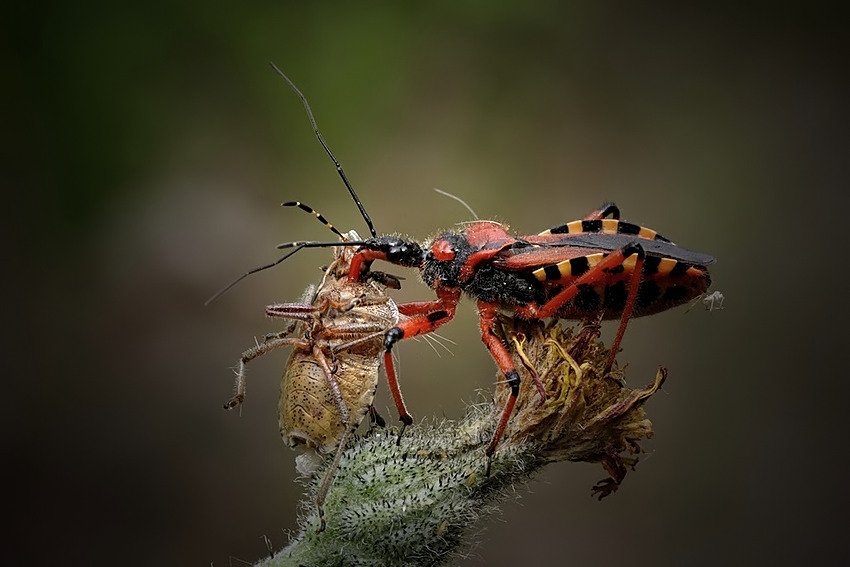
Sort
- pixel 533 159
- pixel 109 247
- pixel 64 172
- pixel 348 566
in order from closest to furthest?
pixel 348 566 < pixel 64 172 < pixel 109 247 < pixel 533 159

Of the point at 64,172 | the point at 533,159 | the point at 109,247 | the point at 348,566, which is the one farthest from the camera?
the point at 533,159

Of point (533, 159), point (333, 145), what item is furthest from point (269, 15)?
point (533, 159)

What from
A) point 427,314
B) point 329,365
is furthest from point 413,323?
point 329,365

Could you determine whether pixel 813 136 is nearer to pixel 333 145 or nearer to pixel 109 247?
pixel 333 145

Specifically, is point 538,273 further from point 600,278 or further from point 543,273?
point 600,278

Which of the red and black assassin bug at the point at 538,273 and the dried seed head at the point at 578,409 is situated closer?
the dried seed head at the point at 578,409

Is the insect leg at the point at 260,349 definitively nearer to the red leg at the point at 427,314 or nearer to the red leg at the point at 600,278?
the red leg at the point at 427,314

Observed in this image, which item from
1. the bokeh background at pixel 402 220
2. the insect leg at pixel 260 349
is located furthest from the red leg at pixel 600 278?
the bokeh background at pixel 402 220
